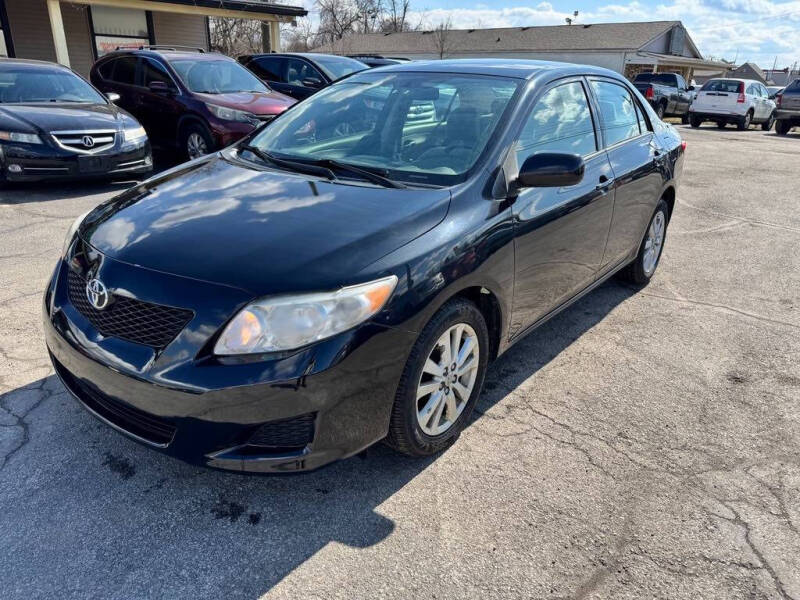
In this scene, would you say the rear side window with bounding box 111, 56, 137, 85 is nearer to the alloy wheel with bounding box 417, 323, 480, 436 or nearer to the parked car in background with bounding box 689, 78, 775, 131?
the alloy wheel with bounding box 417, 323, 480, 436

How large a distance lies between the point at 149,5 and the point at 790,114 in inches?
787

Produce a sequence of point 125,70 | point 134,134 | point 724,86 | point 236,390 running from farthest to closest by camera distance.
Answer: point 724,86 → point 125,70 → point 134,134 → point 236,390

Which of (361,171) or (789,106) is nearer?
(361,171)

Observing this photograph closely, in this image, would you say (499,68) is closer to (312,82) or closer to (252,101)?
(252,101)

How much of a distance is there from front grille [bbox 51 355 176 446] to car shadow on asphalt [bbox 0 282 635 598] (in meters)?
0.30

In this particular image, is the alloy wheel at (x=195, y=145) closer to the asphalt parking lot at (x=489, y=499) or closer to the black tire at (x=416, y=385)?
the asphalt parking lot at (x=489, y=499)

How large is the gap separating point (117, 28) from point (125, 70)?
31.6 feet

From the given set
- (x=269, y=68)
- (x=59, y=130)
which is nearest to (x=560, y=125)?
(x=59, y=130)

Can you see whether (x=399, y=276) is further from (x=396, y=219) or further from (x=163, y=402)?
(x=163, y=402)

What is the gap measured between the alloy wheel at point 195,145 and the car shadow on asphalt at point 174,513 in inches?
240

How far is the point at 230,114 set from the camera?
8.19 m

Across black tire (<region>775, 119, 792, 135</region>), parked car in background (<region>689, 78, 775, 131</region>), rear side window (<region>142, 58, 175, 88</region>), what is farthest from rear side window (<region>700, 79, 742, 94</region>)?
rear side window (<region>142, 58, 175, 88</region>)

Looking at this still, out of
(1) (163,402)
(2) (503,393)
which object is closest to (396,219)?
(1) (163,402)

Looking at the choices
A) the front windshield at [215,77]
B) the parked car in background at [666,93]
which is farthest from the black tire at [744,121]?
the front windshield at [215,77]
